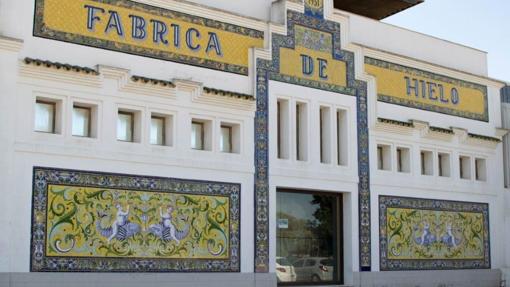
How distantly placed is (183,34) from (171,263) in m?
5.40

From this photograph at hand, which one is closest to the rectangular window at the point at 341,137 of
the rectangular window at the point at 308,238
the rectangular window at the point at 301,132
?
the rectangular window at the point at 308,238

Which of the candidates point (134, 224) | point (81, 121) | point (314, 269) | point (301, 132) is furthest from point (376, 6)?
point (134, 224)

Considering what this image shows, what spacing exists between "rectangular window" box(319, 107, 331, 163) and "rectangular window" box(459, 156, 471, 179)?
19.9 feet

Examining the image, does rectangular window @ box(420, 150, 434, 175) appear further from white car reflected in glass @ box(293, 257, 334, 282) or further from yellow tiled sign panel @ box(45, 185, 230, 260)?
yellow tiled sign panel @ box(45, 185, 230, 260)

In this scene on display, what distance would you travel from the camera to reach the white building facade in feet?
57.5

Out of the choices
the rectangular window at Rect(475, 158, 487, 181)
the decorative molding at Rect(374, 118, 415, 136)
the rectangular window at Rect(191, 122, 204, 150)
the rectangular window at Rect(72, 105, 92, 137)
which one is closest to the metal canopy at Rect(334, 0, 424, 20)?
the rectangular window at Rect(475, 158, 487, 181)

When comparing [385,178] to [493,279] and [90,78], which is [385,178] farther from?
[90,78]

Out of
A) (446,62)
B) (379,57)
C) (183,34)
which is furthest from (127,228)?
(446,62)

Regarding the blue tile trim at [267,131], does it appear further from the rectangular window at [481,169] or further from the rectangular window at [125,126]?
the rectangular window at [481,169]

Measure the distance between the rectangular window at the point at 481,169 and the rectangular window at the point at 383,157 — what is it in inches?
174

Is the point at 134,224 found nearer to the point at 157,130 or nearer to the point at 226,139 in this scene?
the point at 157,130

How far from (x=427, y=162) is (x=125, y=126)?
1052cm

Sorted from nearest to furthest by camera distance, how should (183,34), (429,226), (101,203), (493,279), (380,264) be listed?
(101,203), (183,34), (380,264), (429,226), (493,279)

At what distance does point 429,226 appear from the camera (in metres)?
25.1
